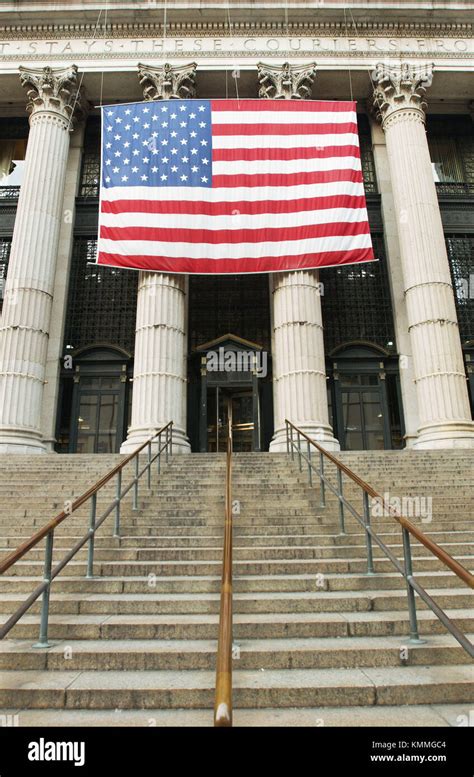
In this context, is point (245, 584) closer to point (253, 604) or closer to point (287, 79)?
point (253, 604)

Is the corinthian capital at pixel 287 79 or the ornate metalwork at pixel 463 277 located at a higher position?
the corinthian capital at pixel 287 79

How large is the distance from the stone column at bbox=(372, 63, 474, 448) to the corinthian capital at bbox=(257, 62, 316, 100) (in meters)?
2.49

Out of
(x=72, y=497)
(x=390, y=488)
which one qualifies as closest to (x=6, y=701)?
(x=72, y=497)

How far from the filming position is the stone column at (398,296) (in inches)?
633

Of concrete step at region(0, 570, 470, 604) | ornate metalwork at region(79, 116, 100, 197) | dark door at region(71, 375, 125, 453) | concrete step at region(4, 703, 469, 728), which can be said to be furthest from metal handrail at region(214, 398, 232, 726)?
ornate metalwork at region(79, 116, 100, 197)

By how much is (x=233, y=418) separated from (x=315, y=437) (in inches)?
145

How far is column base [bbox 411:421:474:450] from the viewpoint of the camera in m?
13.6

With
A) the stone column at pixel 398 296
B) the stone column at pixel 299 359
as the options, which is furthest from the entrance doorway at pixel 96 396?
the stone column at pixel 398 296

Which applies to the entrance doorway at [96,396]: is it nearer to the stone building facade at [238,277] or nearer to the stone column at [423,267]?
the stone building facade at [238,277]

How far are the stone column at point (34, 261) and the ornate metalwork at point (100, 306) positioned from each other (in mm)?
1684

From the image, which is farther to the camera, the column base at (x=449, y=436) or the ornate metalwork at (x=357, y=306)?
the ornate metalwork at (x=357, y=306)

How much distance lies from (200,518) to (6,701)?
156 inches

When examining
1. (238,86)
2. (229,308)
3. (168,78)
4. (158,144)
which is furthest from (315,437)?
(238,86)
